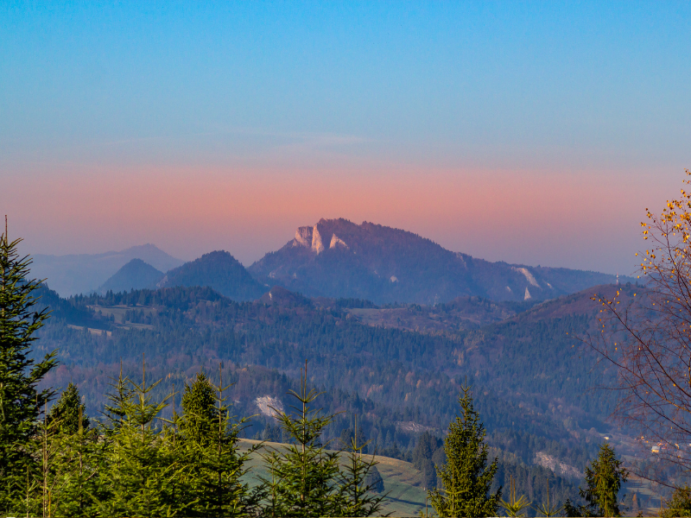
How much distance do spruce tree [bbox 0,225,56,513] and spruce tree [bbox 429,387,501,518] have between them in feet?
97.1

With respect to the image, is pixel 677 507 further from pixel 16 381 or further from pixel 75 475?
pixel 16 381

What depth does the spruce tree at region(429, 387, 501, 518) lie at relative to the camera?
4981 centimetres

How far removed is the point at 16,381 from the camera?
42781mm

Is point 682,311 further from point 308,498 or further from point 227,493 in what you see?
point 227,493

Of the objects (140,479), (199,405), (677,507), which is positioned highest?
(140,479)

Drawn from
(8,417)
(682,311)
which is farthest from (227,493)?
(682,311)

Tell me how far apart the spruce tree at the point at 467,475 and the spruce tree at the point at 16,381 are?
2959 cm

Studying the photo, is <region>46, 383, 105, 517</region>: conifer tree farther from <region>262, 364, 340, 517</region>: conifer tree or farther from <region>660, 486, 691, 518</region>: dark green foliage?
<region>660, 486, 691, 518</region>: dark green foliage

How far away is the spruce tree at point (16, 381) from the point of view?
38875mm

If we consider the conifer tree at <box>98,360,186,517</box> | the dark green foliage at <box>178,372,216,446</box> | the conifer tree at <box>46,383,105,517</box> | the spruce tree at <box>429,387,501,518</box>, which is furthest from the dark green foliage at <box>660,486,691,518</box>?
the dark green foliage at <box>178,372,216,446</box>

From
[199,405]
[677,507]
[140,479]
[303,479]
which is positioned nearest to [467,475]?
[677,507]

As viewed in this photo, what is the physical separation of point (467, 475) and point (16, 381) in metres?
36.0

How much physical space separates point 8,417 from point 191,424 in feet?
46.7

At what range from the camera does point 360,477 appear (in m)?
32.1
